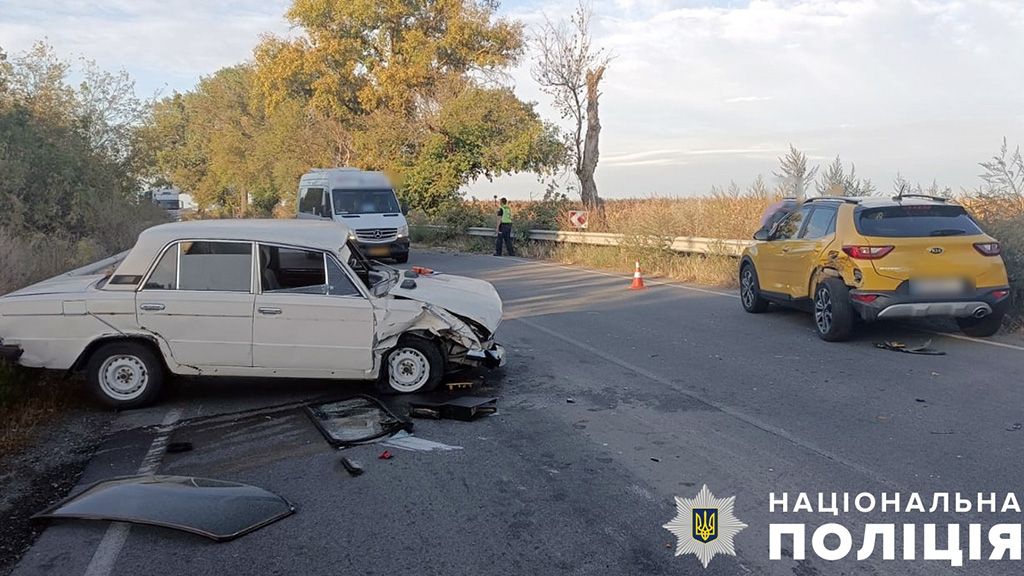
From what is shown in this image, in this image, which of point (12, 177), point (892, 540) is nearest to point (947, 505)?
point (892, 540)

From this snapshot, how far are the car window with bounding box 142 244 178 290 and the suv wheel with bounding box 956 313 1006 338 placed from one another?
8.69m

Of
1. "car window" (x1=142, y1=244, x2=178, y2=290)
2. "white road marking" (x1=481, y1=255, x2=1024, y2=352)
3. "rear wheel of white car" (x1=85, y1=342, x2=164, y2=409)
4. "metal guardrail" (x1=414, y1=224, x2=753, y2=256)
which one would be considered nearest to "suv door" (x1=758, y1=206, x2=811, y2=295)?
"white road marking" (x1=481, y1=255, x2=1024, y2=352)

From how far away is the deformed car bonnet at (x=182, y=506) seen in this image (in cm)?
454

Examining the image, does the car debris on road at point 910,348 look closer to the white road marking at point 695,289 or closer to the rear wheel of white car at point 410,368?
the white road marking at point 695,289

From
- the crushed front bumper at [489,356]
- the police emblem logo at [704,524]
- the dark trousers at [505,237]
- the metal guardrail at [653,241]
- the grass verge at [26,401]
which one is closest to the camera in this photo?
the police emblem logo at [704,524]

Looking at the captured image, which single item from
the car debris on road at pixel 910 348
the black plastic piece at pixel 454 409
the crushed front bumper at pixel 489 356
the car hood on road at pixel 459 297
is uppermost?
the car hood on road at pixel 459 297

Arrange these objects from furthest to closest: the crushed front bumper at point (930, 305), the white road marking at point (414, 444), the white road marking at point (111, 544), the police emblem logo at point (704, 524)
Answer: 1. the crushed front bumper at point (930, 305)
2. the white road marking at point (414, 444)
3. the police emblem logo at point (704, 524)
4. the white road marking at point (111, 544)

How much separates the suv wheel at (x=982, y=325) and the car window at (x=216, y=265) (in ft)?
26.7

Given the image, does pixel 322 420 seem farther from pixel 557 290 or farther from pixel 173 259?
pixel 557 290

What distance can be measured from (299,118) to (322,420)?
40.9 metres

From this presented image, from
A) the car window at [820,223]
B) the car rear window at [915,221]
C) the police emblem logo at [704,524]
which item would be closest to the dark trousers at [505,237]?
the car window at [820,223]

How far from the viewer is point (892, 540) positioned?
173 inches

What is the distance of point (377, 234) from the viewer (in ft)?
74.5

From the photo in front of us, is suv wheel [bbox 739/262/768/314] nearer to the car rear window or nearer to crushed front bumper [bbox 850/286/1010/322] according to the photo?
the car rear window
